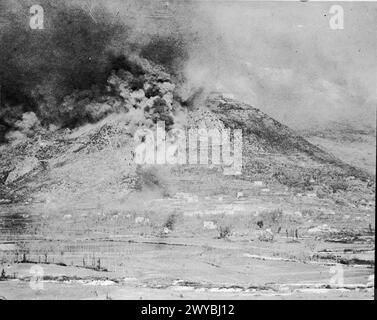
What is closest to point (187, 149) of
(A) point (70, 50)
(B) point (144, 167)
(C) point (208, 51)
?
(B) point (144, 167)

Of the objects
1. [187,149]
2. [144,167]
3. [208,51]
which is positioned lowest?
[144,167]

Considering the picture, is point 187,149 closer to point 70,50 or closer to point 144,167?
point 144,167

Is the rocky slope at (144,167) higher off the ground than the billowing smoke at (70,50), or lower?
lower

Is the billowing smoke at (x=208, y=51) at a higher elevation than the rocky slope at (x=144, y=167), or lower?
higher

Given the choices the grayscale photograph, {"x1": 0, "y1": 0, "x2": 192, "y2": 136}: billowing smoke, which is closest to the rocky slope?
the grayscale photograph

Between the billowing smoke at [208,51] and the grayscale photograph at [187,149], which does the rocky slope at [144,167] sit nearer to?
the grayscale photograph at [187,149]

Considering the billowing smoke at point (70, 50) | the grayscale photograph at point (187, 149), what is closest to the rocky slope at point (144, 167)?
the grayscale photograph at point (187, 149)

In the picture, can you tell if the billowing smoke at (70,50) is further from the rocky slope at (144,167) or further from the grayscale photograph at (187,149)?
the rocky slope at (144,167)

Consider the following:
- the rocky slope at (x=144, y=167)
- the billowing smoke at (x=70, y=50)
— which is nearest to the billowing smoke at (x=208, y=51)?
the billowing smoke at (x=70, y=50)
